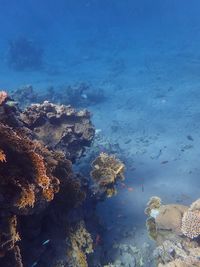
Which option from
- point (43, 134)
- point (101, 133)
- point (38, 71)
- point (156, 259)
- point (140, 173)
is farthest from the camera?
point (38, 71)

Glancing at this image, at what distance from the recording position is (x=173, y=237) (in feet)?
24.0

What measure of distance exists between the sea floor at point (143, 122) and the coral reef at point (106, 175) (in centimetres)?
129

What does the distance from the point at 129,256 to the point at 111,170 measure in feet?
6.63

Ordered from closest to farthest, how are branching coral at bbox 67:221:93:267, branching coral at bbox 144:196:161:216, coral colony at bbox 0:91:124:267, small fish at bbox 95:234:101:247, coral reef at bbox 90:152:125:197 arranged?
coral colony at bbox 0:91:124:267
branching coral at bbox 67:221:93:267
small fish at bbox 95:234:101:247
coral reef at bbox 90:152:125:197
branching coral at bbox 144:196:161:216

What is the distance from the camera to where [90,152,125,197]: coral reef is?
26.1 ft

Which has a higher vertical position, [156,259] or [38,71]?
[156,259]

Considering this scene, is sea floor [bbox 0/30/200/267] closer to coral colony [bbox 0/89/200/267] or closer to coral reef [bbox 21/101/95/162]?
coral colony [bbox 0/89/200/267]

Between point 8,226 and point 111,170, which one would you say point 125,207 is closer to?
point 111,170

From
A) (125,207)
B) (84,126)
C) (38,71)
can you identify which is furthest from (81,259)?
(38,71)

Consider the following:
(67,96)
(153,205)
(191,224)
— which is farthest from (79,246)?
(67,96)

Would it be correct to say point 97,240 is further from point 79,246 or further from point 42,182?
point 42,182

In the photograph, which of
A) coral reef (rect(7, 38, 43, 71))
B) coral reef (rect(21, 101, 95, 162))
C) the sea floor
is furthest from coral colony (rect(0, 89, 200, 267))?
coral reef (rect(7, 38, 43, 71))

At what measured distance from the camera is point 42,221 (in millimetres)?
6273

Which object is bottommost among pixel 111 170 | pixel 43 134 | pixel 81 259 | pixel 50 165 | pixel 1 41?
pixel 1 41
